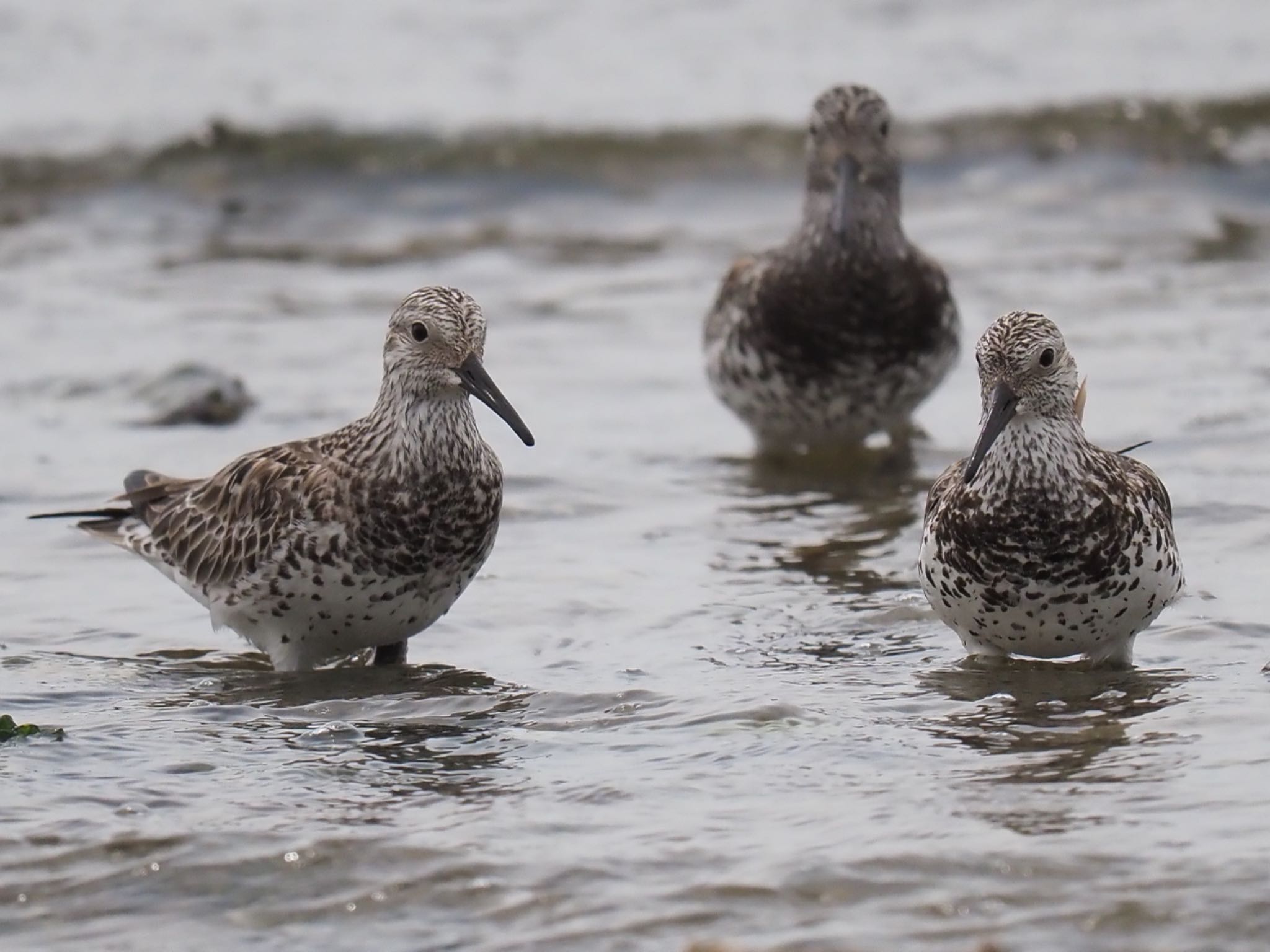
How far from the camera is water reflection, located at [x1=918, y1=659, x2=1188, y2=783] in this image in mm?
6473

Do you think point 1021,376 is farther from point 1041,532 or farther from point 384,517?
point 384,517

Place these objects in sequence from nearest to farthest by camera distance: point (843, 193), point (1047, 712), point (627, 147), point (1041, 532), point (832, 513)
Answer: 1. point (1047, 712)
2. point (1041, 532)
3. point (832, 513)
4. point (843, 193)
5. point (627, 147)

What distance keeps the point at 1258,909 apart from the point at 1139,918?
0.99 ft

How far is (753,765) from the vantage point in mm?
6559

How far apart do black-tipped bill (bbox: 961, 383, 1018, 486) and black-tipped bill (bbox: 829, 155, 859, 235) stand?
4160mm

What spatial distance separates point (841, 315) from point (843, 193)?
2.45ft

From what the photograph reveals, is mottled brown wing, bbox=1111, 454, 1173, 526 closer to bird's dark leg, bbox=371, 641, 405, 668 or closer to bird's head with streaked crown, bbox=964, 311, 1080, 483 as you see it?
bird's head with streaked crown, bbox=964, 311, 1080, 483

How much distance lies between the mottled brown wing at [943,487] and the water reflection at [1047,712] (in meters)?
0.61

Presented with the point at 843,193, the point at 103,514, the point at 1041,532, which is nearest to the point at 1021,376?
the point at 1041,532

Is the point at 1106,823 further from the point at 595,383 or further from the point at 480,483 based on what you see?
the point at 595,383

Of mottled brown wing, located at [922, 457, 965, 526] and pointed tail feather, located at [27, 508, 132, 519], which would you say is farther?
pointed tail feather, located at [27, 508, 132, 519]

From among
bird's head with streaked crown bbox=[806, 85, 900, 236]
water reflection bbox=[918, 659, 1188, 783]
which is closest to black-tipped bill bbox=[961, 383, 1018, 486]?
water reflection bbox=[918, 659, 1188, 783]

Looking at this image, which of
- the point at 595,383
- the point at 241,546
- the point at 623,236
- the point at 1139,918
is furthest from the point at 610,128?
the point at 1139,918

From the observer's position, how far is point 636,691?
7371 mm
